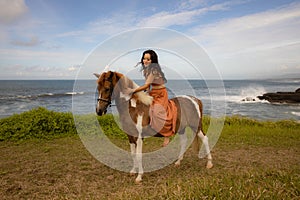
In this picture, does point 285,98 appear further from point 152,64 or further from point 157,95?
point 152,64

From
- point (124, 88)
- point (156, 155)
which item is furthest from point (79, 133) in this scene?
point (124, 88)

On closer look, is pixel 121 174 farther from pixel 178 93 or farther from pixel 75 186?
pixel 178 93

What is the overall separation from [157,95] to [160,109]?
29 cm

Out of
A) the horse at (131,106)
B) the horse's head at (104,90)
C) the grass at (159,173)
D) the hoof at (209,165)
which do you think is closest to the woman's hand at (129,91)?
the horse at (131,106)

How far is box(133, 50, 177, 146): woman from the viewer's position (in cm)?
399

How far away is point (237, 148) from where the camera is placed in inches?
264

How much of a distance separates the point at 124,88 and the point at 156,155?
115 inches

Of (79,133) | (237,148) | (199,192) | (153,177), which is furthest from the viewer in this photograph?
(79,133)

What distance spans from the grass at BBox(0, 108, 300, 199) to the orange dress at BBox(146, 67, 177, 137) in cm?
97

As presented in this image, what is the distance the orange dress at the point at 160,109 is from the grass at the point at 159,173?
97 cm

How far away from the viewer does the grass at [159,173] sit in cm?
241

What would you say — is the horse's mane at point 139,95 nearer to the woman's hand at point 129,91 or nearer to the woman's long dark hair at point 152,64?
the woman's hand at point 129,91

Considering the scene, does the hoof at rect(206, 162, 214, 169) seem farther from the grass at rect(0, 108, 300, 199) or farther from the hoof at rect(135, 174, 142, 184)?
the hoof at rect(135, 174, 142, 184)

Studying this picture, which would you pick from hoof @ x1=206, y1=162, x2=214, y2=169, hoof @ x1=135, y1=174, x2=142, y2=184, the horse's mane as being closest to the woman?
the horse's mane
